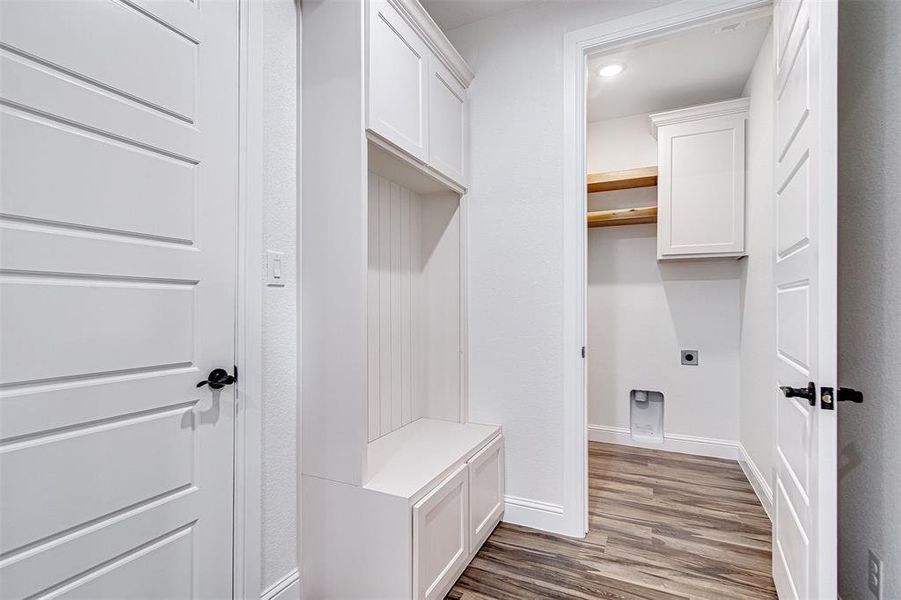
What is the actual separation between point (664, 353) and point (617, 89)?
1993 mm

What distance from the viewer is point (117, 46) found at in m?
1.11

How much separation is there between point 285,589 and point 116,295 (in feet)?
3.88

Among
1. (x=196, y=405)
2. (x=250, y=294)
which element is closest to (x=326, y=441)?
(x=196, y=405)

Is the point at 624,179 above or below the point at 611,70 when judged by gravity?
below

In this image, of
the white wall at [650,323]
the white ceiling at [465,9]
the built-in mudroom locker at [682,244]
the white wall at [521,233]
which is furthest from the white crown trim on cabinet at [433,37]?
the white wall at [650,323]

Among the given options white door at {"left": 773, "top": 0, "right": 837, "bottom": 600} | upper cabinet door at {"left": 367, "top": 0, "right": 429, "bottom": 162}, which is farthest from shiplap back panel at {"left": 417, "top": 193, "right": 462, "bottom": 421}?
white door at {"left": 773, "top": 0, "right": 837, "bottom": 600}

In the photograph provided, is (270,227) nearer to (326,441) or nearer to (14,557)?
(326,441)

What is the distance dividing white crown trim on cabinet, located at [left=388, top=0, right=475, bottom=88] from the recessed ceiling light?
39.6 inches

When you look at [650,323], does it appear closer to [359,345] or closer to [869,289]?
[869,289]

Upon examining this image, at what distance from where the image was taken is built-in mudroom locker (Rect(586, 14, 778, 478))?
104 inches

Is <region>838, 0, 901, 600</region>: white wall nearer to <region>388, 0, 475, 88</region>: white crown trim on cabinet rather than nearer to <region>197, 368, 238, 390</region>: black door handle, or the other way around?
<region>388, 0, 475, 88</region>: white crown trim on cabinet

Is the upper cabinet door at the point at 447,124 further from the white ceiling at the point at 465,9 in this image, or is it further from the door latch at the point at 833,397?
the door latch at the point at 833,397

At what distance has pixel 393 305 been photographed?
2.21 meters

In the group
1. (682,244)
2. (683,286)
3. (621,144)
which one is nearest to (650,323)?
(683,286)
